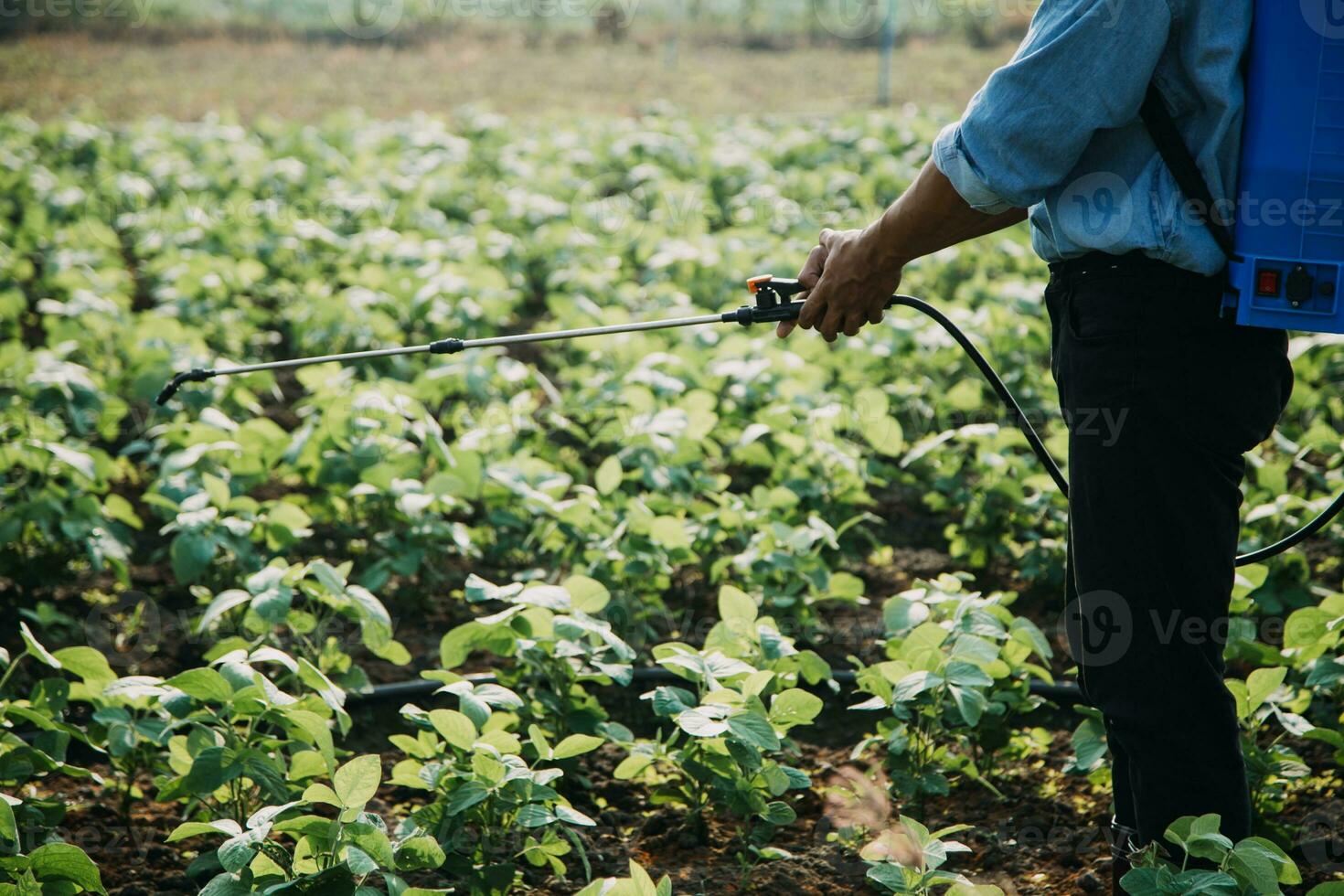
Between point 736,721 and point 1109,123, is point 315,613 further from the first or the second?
point 1109,123

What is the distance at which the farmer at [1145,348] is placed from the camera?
1450 mm

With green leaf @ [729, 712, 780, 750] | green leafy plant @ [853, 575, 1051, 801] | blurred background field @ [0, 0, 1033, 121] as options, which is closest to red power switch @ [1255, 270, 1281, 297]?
green leafy plant @ [853, 575, 1051, 801]

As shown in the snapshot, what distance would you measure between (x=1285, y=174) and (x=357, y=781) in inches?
53.6

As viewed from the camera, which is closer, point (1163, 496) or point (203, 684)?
point (1163, 496)

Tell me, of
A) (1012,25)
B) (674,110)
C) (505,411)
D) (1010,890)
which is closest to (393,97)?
(674,110)

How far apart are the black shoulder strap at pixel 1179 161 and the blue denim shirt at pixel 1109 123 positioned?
11mm

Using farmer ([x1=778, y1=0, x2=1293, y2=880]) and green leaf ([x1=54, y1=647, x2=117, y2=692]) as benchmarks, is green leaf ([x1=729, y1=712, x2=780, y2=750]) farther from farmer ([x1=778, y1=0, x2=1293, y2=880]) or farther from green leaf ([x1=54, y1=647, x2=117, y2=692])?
green leaf ([x1=54, y1=647, x2=117, y2=692])

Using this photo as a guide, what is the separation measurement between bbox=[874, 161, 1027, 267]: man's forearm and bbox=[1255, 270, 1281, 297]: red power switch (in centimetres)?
36

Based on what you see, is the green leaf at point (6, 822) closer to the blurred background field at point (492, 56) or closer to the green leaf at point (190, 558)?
the green leaf at point (190, 558)

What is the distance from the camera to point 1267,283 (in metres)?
1.47

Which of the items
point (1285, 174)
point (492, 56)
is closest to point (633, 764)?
point (1285, 174)

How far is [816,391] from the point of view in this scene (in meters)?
3.56

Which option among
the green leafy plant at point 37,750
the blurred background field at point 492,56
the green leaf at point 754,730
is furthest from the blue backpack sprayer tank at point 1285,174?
the blurred background field at point 492,56

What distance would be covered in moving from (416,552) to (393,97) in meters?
10.4
